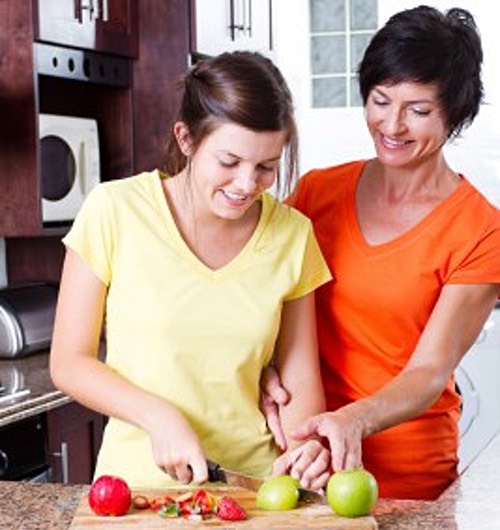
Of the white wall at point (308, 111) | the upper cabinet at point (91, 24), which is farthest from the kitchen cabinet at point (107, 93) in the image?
the white wall at point (308, 111)

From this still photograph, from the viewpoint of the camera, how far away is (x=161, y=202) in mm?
1655

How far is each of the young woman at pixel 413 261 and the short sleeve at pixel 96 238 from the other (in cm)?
32

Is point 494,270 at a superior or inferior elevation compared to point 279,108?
inferior

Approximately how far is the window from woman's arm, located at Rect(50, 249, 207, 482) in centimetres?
340

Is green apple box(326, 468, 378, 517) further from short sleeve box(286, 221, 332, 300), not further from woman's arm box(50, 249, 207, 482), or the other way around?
short sleeve box(286, 221, 332, 300)

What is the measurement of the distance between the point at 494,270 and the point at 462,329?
0.11m

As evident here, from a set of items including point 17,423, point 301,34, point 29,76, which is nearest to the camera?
point 17,423

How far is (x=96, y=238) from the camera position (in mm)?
1600

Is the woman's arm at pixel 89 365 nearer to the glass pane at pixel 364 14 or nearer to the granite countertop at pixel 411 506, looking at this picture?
the granite countertop at pixel 411 506

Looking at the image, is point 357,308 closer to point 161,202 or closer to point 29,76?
point 161,202

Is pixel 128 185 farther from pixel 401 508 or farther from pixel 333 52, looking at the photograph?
pixel 333 52

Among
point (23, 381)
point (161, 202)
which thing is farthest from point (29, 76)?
point (161, 202)

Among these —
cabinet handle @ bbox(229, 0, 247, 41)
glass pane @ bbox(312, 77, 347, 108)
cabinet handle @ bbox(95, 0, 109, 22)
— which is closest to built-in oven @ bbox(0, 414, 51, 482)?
cabinet handle @ bbox(95, 0, 109, 22)

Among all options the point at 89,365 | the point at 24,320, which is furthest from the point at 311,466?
the point at 24,320
